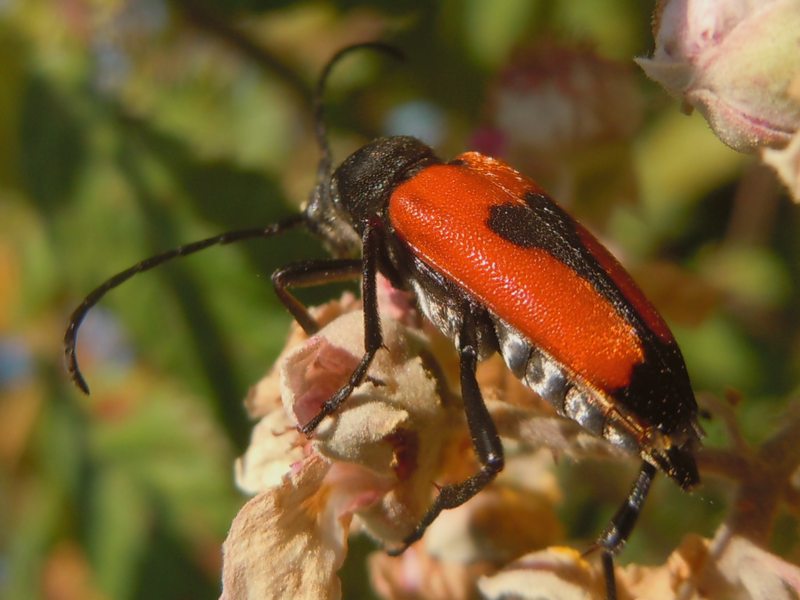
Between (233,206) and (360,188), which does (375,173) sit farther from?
(233,206)

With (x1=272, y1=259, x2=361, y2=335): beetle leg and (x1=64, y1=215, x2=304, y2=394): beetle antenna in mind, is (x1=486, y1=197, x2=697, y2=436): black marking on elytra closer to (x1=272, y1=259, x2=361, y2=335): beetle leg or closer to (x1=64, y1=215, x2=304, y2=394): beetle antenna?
(x1=272, y1=259, x2=361, y2=335): beetle leg

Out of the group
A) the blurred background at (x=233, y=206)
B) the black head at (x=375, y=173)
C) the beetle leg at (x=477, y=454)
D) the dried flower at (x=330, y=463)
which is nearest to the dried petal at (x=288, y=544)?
the dried flower at (x=330, y=463)

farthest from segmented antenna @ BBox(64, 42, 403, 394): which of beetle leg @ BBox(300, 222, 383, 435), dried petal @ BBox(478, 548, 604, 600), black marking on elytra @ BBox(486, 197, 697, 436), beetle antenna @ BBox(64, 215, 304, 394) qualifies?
dried petal @ BBox(478, 548, 604, 600)

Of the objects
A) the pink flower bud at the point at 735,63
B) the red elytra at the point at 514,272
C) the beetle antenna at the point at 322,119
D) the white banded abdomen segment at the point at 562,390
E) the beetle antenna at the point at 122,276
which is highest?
the pink flower bud at the point at 735,63

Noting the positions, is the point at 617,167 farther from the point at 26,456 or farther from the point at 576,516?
the point at 26,456

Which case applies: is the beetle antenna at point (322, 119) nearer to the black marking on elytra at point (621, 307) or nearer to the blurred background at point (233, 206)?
the blurred background at point (233, 206)

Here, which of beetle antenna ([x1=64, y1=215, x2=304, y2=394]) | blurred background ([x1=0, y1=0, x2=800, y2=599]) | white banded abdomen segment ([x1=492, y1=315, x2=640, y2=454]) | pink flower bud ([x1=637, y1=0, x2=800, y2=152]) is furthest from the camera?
blurred background ([x1=0, y1=0, x2=800, y2=599])
